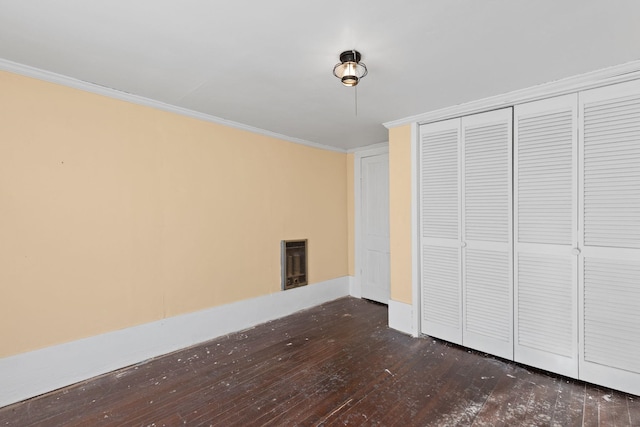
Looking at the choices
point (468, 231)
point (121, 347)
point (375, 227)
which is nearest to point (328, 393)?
point (121, 347)

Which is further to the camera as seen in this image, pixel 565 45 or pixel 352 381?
pixel 352 381

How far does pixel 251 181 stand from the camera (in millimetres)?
3670

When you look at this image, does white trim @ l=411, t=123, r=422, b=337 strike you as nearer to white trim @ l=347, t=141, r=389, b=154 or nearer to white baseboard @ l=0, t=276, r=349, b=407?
white trim @ l=347, t=141, r=389, b=154

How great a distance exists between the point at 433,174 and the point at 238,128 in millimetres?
2262

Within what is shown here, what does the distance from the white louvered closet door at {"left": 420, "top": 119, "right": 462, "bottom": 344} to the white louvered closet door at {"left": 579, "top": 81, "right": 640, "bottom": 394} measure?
38.0 inches

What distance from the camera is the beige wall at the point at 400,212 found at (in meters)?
3.36

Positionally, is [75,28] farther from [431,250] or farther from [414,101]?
[431,250]

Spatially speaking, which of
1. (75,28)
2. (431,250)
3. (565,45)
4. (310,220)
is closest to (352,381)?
(431,250)

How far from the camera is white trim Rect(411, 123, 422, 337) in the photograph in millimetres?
3283

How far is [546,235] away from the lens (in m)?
2.56

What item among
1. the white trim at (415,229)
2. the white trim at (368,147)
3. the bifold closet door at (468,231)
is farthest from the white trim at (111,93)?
the bifold closet door at (468,231)

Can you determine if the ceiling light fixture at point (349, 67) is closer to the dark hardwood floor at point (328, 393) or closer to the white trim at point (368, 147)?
the dark hardwood floor at point (328, 393)

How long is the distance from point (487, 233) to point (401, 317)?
1.30 m

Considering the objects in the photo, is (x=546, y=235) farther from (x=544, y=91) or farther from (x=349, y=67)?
(x=349, y=67)
